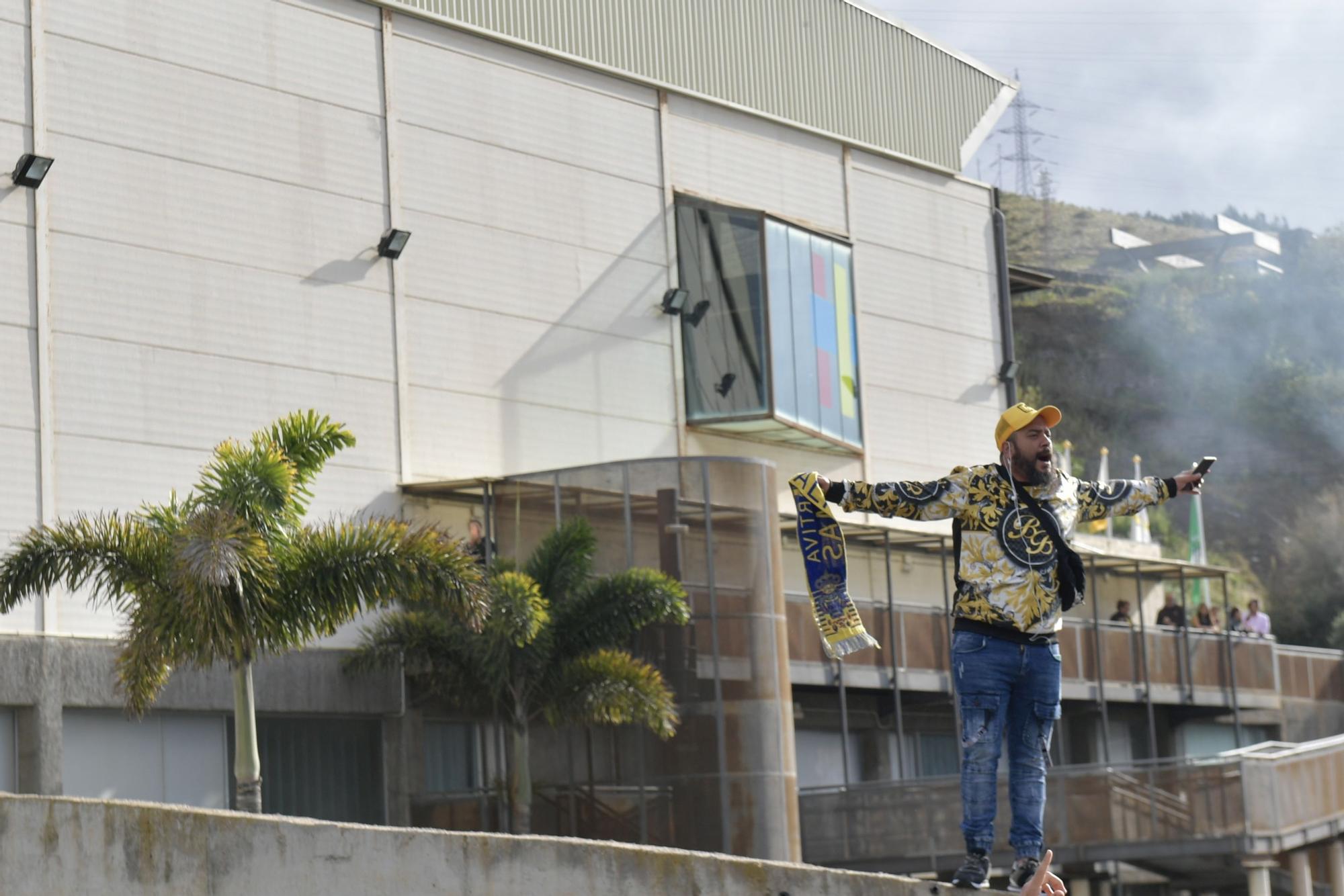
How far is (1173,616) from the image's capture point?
38.6 m

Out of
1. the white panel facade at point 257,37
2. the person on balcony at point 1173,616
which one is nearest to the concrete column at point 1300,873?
the person on balcony at point 1173,616

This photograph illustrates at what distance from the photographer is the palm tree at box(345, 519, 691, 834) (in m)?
24.3

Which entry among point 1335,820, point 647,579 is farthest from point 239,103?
point 1335,820

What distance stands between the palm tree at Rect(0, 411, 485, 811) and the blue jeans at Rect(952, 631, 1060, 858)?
38.3 ft

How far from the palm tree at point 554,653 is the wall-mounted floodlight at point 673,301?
6710 millimetres

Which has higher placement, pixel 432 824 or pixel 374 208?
pixel 374 208

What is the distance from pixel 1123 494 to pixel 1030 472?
0.64 meters

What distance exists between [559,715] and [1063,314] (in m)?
89.4

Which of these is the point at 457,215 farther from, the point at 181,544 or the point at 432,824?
the point at 181,544

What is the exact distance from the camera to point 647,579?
24.6 meters

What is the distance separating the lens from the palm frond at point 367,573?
20.4 m

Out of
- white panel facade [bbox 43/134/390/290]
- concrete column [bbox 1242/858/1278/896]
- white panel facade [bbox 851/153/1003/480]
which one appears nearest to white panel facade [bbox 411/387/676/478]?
white panel facade [bbox 43/134/390/290]

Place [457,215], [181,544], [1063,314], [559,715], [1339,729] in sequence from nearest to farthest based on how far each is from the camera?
1. [181,544]
2. [559,715]
3. [457,215]
4. [1339,729]
5. [1063,314]

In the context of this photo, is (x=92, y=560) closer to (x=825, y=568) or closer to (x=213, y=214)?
(x=213, y=214)
